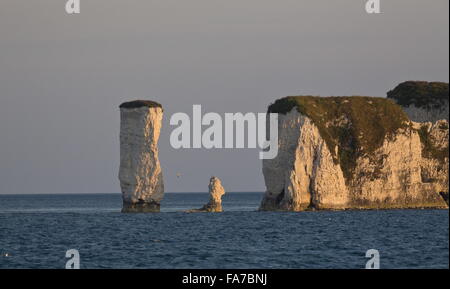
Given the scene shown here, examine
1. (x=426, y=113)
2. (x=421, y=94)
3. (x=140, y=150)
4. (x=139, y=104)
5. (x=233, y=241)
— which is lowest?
(x=233, y=241)

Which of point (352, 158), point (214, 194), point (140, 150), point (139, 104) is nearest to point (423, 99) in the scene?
point (352, 158)

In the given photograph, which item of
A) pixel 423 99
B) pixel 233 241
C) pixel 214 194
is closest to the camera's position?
pixel 233 241

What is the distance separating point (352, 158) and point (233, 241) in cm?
4617

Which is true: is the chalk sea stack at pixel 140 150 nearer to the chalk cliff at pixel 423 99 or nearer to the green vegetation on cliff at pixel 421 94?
the chalk cliff at pixel 423 99

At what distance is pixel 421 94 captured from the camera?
400 ft

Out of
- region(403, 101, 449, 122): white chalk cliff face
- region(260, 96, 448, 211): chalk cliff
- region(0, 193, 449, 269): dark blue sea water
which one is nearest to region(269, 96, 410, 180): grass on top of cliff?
region(260, 96, 448, 211): chalk cliff

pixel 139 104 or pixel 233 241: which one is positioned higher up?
pixel 139 104

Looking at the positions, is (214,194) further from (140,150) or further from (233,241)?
(233,241)

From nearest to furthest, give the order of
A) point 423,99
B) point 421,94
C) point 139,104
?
point 139,104 < point 423,99 < point 421,94

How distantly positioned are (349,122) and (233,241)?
157 ft

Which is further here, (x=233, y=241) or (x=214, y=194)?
(x=214, y=194)

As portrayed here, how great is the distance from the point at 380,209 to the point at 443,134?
1399 centimetres
